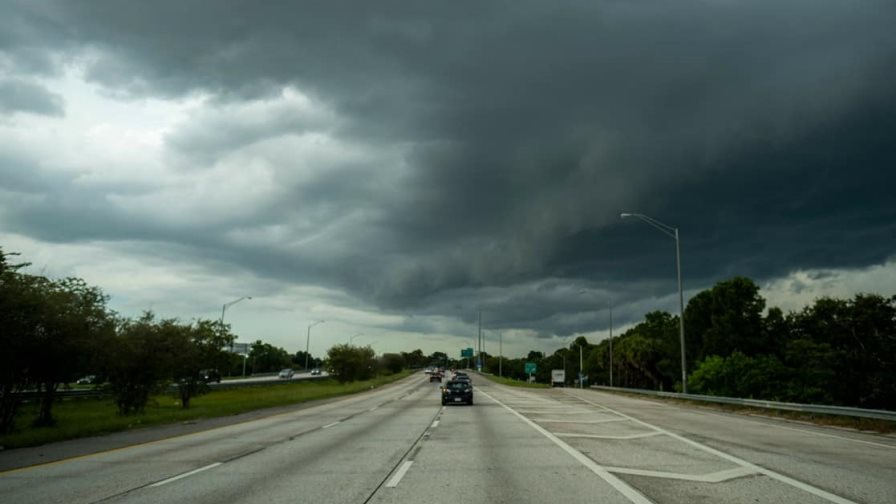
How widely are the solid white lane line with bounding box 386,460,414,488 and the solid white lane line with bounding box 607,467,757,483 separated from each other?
3867 mm

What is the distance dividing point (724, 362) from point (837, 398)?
1783 cm

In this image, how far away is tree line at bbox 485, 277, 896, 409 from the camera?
61.9 metres

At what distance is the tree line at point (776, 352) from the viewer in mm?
61938

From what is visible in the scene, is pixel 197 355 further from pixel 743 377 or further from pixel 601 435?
pixel 743 377

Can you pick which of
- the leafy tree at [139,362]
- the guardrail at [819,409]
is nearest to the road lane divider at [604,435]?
the guardrail at [819,409]

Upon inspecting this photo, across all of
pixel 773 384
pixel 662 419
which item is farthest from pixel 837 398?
pixel 662 419

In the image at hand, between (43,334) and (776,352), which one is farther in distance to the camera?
(776,352)

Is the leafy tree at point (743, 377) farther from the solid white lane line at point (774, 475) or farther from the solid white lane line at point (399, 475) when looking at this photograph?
the solid white lane line at point (399, 475)

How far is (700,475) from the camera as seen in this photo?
1123cm

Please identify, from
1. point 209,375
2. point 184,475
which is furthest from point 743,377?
point 184,475

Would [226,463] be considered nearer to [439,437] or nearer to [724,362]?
[439,437]

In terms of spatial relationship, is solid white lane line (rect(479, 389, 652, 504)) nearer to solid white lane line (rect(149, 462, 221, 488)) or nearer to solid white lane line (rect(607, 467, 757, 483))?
solid white lane line (rect(607, 467, 757, 483))

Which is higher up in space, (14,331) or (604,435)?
(14,331)

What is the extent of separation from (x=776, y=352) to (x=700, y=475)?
91.2 meters
